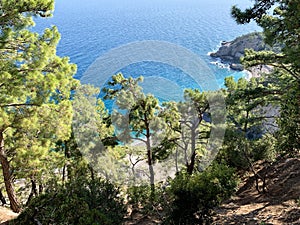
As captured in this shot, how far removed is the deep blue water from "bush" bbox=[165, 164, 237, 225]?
26899 millimetres

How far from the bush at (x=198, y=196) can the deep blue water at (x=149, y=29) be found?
26899 millimetres

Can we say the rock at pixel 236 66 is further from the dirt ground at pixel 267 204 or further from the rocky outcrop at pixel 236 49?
the dirt ground at pixel 267 204

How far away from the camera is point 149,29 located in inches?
3009

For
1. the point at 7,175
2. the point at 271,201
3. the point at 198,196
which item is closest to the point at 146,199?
the point at 198,196

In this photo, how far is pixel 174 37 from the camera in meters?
70.0

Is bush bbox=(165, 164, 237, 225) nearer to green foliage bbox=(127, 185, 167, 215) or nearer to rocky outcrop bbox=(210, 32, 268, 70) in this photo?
green foliage bbox=(127, 185, 167, 215)

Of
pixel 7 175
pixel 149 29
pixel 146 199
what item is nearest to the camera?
pixel 7 175

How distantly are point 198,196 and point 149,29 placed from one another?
242ft

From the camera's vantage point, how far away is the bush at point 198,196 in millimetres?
6539

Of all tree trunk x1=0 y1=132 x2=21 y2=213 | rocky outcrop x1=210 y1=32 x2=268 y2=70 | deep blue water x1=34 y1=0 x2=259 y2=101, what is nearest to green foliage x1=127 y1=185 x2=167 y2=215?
tree trunk x1=0 y1=132 x2=21 y2=213

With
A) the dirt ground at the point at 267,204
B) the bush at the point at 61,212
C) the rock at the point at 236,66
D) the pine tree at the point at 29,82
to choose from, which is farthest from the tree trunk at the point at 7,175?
the rock at the point at 236,66

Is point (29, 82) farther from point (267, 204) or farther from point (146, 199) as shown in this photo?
point (267, 204)

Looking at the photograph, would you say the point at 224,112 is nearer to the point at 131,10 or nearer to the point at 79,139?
the point at 79,139

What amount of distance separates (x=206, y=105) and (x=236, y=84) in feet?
16.6
